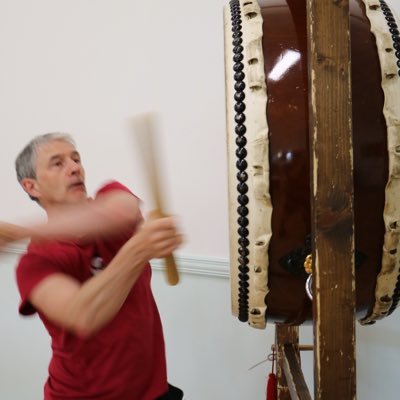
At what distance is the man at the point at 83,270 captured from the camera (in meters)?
0.98

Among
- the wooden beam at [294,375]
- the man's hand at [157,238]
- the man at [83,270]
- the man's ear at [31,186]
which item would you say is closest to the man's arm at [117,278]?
the man's hand at [157,238]

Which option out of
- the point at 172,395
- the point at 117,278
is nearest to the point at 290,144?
the point at 117,278

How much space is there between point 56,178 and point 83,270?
0.22 meters

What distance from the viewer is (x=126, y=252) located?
0.81m

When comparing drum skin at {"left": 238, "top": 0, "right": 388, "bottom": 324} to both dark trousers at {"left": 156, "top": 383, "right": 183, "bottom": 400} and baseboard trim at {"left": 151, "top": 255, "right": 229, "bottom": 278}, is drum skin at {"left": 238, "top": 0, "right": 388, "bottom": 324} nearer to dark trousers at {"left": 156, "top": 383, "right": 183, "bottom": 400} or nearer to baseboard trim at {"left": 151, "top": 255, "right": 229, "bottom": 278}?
dark trousers at {"left": 156, "top": 383, "right": 183, "bottom": 400}

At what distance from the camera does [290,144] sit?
80cm

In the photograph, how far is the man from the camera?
0.98 metres

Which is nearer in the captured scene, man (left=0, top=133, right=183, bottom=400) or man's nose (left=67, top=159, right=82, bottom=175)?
man (left=0, top=133, right=183, bottom=400)

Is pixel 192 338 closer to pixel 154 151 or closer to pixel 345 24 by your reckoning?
pixel 154 151

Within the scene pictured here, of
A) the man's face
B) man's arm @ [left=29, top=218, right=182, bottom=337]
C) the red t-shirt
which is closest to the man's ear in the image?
the man's face

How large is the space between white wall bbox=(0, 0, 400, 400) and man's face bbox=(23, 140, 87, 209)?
1.95 feet

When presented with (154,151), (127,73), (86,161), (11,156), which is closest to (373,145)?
(154,151)

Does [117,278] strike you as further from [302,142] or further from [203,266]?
[203,266]

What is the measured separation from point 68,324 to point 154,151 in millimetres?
344
